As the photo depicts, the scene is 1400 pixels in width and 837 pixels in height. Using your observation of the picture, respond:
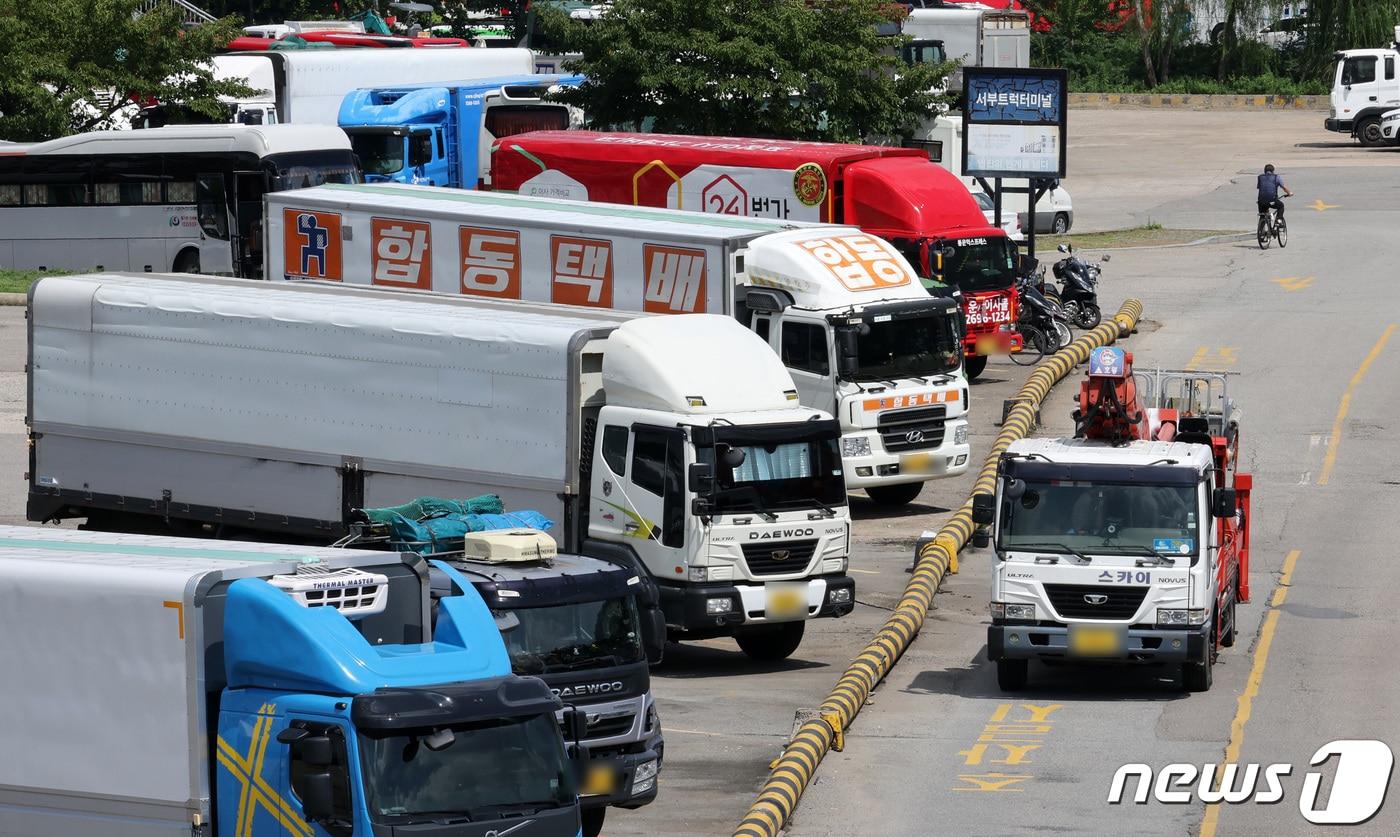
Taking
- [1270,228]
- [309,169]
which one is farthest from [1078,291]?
[309,169]

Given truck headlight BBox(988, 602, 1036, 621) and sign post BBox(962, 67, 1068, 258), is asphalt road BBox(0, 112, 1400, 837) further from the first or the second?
sign post BBox(962, 67, 1068, 258)

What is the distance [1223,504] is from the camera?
18328 millimetres

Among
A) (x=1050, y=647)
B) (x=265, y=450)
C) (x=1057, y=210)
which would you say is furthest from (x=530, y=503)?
(x=1057, y=210)

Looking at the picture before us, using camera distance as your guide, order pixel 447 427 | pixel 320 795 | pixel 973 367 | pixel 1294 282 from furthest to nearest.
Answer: pixel 1294 282 → pixel 973 367 → pixel 447 427 → pixel 320 795

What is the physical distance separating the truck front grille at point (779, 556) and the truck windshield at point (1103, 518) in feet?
6.78

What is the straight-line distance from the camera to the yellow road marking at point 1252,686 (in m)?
15.0

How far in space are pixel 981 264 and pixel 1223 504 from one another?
47.7 feet

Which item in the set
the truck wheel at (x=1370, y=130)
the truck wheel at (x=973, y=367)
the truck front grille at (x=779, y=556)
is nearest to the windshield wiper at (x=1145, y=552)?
the truck front grille at (x=779, y=556)

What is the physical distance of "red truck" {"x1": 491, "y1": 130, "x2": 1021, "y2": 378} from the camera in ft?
104

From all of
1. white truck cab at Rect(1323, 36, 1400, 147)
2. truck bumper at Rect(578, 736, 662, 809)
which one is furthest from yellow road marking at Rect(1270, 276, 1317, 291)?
truck bumper at Rect(578, 736, 662, 809)

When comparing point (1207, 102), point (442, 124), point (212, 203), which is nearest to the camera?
point (212, 203)

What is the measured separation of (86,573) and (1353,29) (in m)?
69.5

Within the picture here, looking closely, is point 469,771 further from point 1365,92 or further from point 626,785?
point 1365,92

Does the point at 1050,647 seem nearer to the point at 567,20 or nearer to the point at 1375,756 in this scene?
the point at 1375,756
